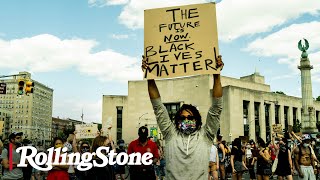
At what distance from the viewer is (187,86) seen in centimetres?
8206

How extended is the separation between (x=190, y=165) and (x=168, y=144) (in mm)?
310

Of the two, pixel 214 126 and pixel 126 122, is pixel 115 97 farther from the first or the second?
pixel 214 126

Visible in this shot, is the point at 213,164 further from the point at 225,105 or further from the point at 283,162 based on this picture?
the point at 225,105

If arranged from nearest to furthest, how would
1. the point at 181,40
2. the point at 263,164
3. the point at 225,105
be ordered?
the point at 181,40 → the point at 263,164 → the point at 225,105

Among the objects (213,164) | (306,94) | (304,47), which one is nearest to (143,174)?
(213,164)

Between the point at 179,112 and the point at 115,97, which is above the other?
the point at 115,97

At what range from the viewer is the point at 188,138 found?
3955 millimetres

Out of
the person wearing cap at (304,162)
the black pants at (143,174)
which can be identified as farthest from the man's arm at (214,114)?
the person wearing cap at (304,162)


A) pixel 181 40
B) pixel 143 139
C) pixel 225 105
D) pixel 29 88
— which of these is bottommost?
pixel 143 139

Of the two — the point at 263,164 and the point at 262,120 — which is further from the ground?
the point at 262,120

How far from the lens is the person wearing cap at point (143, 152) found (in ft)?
29.0

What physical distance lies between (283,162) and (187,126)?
8807mm

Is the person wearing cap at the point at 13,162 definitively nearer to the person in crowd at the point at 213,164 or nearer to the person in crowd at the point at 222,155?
the person in crowd at the point at 213,164

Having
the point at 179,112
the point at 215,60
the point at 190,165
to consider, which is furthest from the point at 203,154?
the point at 215,60
